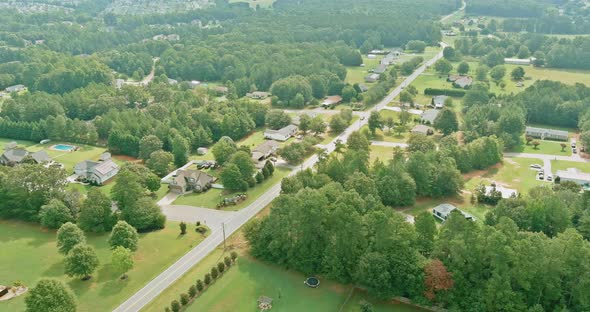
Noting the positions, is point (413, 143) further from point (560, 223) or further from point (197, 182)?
point (197, 182)

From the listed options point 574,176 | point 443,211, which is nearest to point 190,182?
point 443,211

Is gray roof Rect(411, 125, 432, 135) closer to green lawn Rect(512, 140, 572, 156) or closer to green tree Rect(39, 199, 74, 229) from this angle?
green lawn Rect(512, 140, 572, 156)

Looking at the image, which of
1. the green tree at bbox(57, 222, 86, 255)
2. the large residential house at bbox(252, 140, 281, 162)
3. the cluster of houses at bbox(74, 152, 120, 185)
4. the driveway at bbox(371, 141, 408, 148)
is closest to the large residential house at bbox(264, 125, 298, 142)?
the large residential house at bbox(252, 140, 281, 162)

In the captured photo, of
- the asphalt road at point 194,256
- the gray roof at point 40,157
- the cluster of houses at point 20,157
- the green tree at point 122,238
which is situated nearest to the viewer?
the asphalt road at point 194,256

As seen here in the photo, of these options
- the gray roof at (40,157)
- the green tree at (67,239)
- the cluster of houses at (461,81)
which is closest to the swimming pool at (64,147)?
the gray roof at (40,157)

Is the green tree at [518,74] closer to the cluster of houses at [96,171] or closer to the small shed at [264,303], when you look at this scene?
the cluster of houses at [96,171]

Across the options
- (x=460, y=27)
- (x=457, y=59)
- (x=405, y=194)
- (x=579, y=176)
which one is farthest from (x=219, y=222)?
(x=460, y=27)

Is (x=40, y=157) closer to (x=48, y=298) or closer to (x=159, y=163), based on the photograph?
(x=159, y=163)
